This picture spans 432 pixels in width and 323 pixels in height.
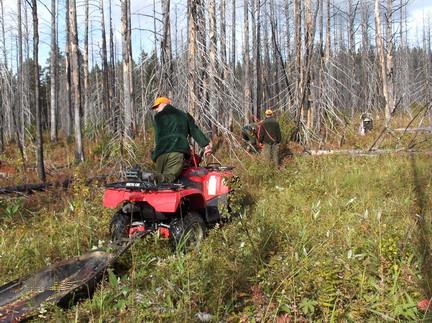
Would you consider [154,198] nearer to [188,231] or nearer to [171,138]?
[188,231]

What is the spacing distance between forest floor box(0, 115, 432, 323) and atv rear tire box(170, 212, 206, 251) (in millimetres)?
149

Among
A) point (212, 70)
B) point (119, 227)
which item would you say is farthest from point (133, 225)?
point (212, 70)

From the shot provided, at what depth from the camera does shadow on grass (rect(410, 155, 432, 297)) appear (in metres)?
3.62

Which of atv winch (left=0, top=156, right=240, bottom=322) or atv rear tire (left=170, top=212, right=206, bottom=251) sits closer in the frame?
atv winch (left=0, top=156, right=240, bottom=322)

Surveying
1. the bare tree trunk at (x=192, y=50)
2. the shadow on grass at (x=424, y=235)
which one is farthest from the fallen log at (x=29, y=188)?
the shadow on grass at (x=424, y=235)

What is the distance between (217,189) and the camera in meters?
5.57

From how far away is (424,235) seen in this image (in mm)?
4586

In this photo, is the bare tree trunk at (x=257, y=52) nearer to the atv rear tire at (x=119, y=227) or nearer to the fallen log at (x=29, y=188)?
the fallen log at (x=29, y=188)

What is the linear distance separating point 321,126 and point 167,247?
948cm

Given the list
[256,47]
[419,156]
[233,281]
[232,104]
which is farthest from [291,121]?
[256,47]

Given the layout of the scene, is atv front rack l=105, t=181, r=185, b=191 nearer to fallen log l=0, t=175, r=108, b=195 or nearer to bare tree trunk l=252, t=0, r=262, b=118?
fallen log l=0, t=175, r=108, b=195

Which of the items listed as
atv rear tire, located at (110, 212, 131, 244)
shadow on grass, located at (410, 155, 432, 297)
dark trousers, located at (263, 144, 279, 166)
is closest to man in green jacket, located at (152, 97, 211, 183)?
atv rear tire, located at (110, 212, 131, 244)

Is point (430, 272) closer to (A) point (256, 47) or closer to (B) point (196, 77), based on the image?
(B) point (196, 77)

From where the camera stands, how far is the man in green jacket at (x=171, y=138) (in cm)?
550
